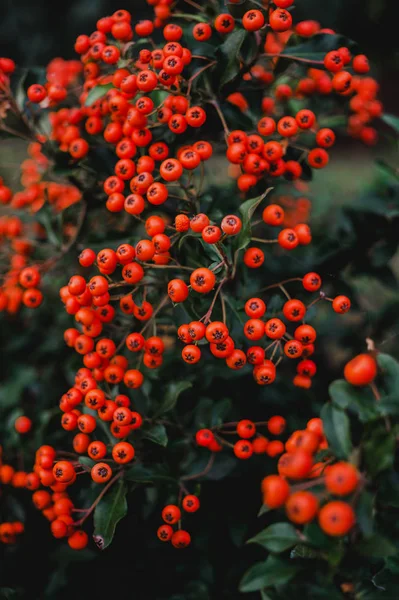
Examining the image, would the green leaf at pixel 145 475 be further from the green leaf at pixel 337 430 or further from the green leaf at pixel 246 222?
the green leaf at pixel 246 222

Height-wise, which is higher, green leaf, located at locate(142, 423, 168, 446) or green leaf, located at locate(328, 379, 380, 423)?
green leaf, located at locate(328, 379, 380, 423)

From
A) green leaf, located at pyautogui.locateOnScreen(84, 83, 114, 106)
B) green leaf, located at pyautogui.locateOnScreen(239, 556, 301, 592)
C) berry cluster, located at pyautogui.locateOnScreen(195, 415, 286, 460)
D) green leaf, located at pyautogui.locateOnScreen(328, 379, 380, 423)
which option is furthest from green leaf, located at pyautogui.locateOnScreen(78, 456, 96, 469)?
green leaf, located at pyautogui.locateOnScreen(84, 83, 114, 106)

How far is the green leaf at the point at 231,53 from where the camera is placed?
6.55 feet

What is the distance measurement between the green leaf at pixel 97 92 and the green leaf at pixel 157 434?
144cm

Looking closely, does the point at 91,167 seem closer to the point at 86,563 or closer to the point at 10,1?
the point at 86,563

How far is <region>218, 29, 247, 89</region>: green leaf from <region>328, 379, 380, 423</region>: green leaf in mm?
1337

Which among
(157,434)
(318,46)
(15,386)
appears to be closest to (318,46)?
(318,46)

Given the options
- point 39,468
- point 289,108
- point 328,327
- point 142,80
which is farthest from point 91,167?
point 328,327

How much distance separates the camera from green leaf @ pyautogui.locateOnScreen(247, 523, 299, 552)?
142 centimetres

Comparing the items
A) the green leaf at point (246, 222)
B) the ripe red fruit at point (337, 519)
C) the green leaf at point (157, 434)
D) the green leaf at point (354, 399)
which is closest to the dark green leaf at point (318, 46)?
the green leaf at point (246, 222)

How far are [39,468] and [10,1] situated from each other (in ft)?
42.6

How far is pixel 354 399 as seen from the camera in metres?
1.51

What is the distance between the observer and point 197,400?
241 cm

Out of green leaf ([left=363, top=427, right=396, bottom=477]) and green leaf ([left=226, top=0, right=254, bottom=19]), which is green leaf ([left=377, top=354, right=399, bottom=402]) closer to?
green leaf ([left=363, top=427, right=396, bottom=477])
